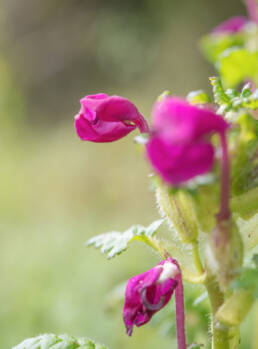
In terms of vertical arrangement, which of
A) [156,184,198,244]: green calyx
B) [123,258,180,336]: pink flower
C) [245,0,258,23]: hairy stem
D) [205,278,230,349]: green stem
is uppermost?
[245,0,258,23]: hairy stem

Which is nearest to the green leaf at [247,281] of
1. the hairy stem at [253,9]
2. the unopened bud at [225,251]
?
the unopened bud at [225,251]

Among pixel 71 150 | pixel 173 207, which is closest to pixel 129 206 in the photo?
pixel 71 150

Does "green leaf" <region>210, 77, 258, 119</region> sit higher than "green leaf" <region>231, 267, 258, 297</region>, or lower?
higher

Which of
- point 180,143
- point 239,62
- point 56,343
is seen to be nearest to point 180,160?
point 180,143

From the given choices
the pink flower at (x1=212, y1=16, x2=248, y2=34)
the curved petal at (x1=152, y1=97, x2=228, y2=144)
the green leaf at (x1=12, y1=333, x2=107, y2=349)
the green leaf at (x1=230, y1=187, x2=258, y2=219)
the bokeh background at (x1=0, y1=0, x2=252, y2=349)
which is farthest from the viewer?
the bokeh background at (x1=0, y1=0, x2=252, y2=349)

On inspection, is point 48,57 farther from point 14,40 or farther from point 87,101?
point 87,101

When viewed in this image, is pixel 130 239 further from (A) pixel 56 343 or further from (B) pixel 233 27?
(B) pixel 233 27

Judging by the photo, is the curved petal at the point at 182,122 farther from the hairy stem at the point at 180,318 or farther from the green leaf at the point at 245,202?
the hairy stem at the point at 180,318

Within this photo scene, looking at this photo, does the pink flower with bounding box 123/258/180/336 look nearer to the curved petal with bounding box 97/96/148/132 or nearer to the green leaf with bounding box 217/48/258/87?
the curved petal with bounding box 97/96/148/132

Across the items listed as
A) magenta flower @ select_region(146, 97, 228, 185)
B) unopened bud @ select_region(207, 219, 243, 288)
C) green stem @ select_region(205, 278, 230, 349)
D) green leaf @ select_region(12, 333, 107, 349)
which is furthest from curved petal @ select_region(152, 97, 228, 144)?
green leaf @ select_region(12, 333, 107, 349)
